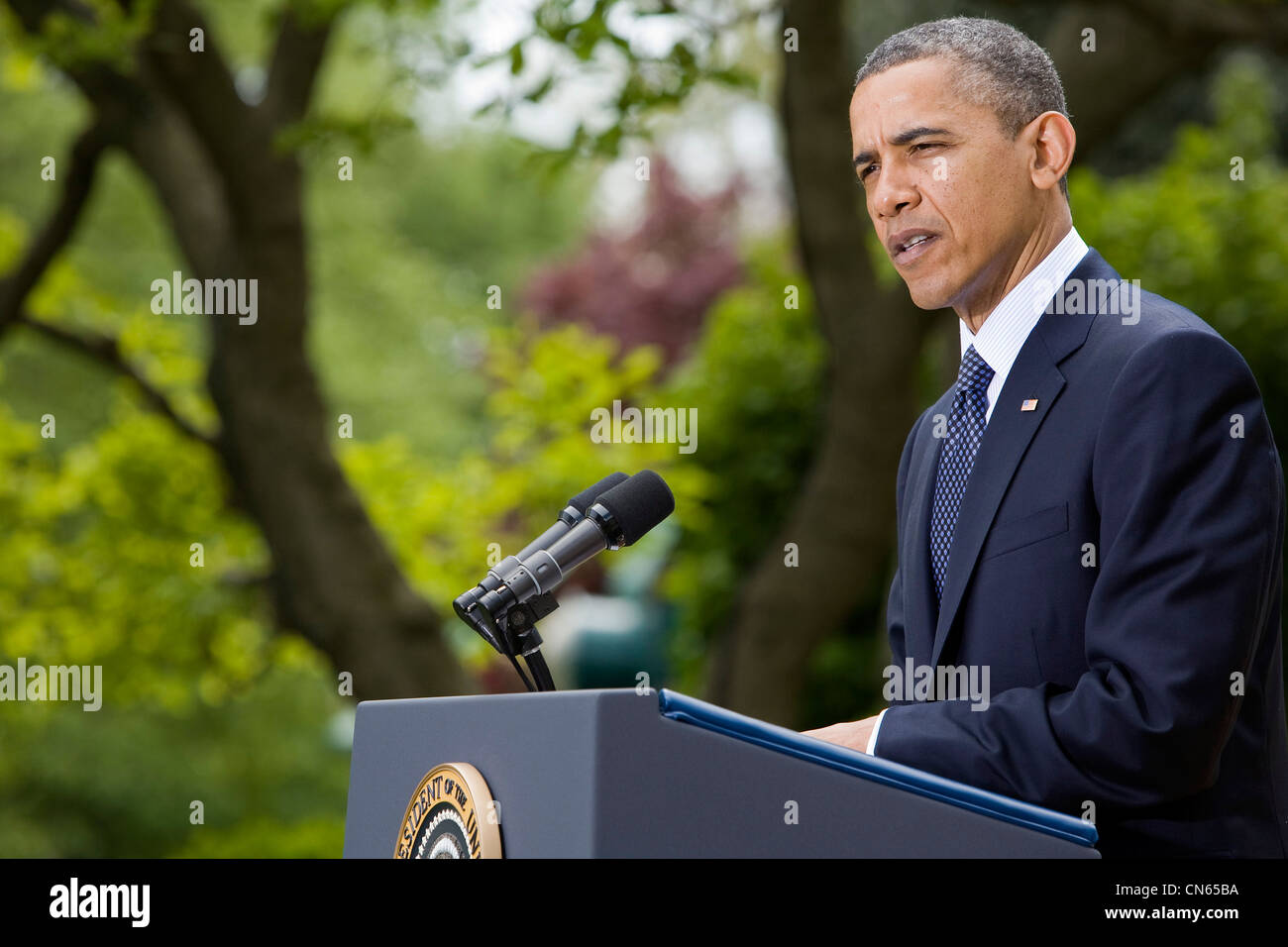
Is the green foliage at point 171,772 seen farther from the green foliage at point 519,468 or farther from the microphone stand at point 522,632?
the microphone stand at point 522,632

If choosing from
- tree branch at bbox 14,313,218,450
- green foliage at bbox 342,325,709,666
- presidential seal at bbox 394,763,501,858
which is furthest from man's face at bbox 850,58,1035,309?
tree branch at bbox 14,313,218,450

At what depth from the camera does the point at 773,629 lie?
5.82 meters

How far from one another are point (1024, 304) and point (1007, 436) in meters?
0.25

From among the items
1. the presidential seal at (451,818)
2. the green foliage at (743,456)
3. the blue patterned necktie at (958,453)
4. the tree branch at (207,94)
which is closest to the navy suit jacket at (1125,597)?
the blue patterned necktie at (958,453)

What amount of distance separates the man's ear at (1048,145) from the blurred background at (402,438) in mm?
2160

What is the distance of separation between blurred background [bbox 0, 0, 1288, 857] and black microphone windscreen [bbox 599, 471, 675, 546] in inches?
90.4

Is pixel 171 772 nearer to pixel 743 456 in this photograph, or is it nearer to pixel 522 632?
pixel 743 456

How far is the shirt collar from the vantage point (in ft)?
7.35

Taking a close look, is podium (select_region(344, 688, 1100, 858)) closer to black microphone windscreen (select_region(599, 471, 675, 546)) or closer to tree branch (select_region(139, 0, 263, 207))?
black microphone windscreen (select_region(599, 471, 675, 546))

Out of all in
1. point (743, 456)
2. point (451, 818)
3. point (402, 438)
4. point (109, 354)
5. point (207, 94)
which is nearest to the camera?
point (451, 818)

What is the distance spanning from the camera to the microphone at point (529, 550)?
76.4 inches

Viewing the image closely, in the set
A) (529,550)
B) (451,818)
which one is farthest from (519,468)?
(451,818)

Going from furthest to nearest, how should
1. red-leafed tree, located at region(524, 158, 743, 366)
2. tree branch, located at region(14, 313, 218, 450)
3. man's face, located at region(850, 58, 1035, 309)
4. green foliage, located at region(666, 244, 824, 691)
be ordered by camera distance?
red-leafed tree, located at region(524, 158, 743, 366)
green foliage, located at region(666, 244, 824, 691)
tree branch, located at region(14, 313, 218, 450)
man's face, located at region(850, 58, 1035, 309)

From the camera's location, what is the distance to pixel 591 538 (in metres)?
2.01
